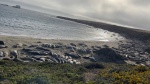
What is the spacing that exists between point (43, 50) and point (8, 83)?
52.5 ft

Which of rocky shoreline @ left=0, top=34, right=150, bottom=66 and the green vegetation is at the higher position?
the green vegetation

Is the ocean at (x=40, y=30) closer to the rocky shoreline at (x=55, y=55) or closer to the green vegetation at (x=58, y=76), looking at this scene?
the rocky shoreline at (x=55, y=55)

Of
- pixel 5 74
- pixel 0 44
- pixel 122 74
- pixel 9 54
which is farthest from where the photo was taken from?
pixel 0 44

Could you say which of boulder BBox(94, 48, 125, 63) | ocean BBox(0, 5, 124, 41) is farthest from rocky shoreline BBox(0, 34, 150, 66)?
ocean BBox(0, 5, 124, 41)

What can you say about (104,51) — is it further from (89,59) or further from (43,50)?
(43,50)

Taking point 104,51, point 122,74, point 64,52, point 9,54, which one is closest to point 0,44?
point 9,54

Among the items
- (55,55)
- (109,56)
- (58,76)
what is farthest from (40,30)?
(58,76)

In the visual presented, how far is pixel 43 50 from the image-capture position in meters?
31.2

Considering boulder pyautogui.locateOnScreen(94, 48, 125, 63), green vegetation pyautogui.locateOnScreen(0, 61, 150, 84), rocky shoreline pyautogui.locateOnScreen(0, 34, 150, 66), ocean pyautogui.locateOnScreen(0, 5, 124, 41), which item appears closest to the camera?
green vegetation pyautogui.locateOnScreen(0, 61, 150, 84)

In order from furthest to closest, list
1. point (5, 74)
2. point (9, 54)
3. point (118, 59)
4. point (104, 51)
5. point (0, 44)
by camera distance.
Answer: point (104, 51) < point (118, 59) < point (0, 44) < point (9, 54) < point (5, 74)

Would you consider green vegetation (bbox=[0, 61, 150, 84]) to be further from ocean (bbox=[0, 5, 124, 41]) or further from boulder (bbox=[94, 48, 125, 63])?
ocean (bbox=[0, 5, 124, 41])

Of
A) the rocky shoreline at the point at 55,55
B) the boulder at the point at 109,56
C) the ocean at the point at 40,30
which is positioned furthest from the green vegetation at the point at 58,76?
the ocean at the point at 40,30

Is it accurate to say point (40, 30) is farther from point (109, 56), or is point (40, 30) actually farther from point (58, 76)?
point (58, 76)

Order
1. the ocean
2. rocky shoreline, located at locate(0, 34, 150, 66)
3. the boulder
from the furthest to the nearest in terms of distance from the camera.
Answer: the ocean
the boulder
rocky shoreline, located at locate(0, 34, 150, 66)
